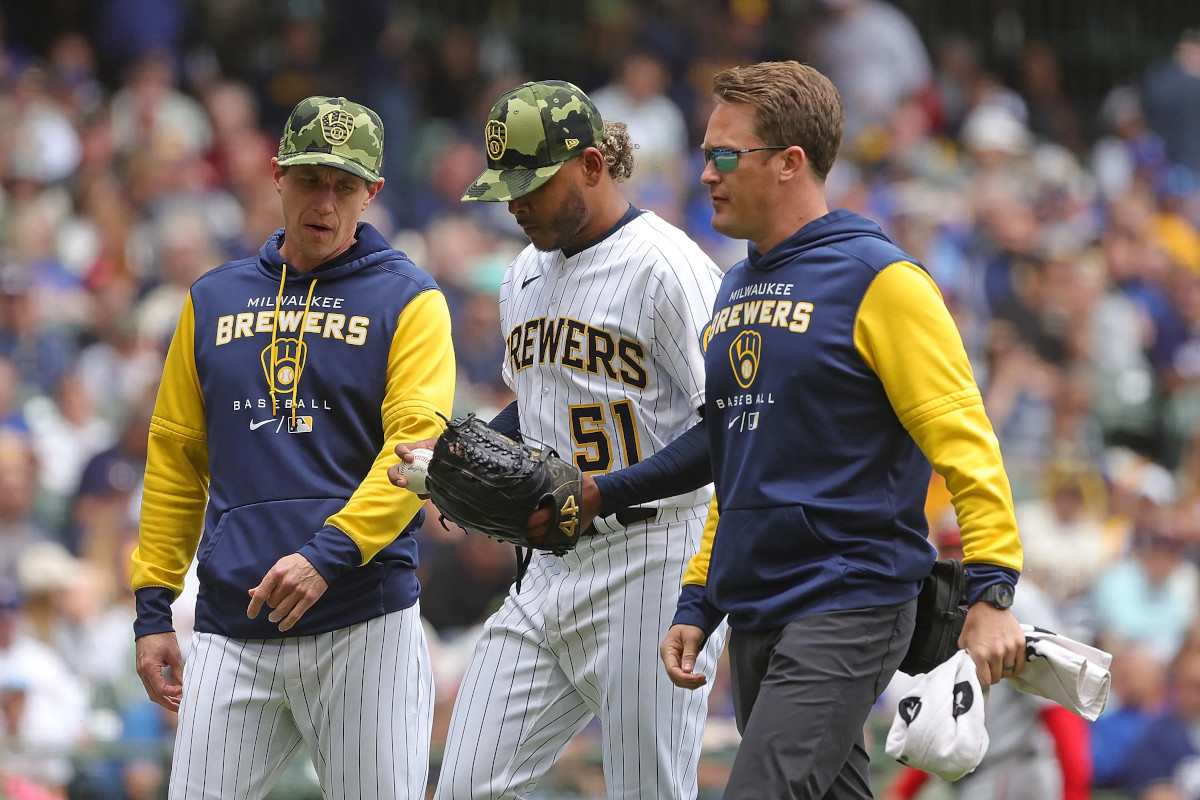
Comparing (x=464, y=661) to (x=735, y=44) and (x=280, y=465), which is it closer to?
(x=280, y=465)

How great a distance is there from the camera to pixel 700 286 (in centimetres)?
467

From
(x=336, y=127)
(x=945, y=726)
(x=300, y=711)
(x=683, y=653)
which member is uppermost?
(x=336, y=127)

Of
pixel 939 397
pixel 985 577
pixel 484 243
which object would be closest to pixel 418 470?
pixel 939 397

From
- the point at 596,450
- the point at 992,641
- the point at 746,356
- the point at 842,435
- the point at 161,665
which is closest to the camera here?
the point at 992,641

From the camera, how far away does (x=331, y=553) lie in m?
4.24

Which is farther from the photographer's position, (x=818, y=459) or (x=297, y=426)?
(x=297, y=426)

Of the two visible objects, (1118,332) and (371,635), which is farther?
(1118,332)

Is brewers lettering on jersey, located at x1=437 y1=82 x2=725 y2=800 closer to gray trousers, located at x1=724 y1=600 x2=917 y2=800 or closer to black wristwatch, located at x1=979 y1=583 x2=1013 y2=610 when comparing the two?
gray trousers, located at x1=724 y1=600 x2=917 y2=800

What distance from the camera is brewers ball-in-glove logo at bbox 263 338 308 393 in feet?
14.6

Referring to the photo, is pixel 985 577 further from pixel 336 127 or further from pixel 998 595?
pixel 336 127

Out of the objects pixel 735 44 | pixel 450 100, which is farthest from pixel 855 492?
pixel 735 44

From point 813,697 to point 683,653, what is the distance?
1.40ft

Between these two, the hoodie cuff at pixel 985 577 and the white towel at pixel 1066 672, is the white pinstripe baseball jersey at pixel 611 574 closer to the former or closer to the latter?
the white towel at pixel 1066 672

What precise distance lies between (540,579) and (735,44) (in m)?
10.6
